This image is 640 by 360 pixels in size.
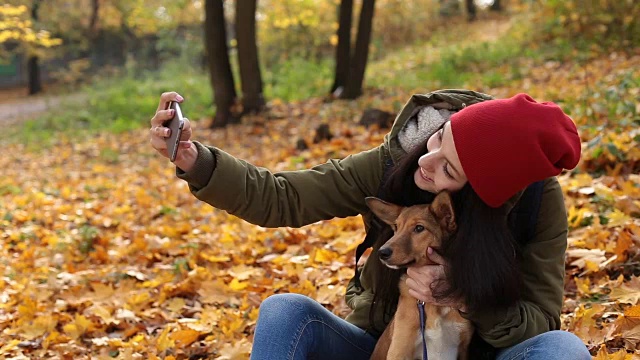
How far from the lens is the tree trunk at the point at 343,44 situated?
573 inches

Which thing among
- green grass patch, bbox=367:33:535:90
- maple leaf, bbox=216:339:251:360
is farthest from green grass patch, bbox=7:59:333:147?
maple leaf, bbox=216:339:251:360

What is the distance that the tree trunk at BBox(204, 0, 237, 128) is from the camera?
12867mm

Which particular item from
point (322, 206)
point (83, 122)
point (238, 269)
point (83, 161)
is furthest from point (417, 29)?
point (322, 206)

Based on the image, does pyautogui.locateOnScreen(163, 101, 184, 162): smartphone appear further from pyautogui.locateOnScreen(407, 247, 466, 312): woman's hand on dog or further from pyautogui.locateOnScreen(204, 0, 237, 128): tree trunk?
pyautogui.locateOnScreen(204, 0, 237, 128): tree trunk

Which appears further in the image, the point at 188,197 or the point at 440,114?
the point at 188,197

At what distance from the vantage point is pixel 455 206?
247 centimetres

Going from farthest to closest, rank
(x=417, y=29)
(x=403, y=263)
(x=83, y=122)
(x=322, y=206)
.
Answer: (x=417, y=29) → (x=83, y=122) → (x=322, y=206) → (x=403, y=263)

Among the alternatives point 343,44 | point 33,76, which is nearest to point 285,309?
point 343,44

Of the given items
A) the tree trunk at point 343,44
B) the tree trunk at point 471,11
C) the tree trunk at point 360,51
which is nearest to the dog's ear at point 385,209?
the tree trunk at point 360,51

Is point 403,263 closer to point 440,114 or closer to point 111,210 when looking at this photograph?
point 440,114

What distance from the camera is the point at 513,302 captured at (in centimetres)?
253

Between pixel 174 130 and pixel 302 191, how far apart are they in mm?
639

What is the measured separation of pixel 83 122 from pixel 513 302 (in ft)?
60.5

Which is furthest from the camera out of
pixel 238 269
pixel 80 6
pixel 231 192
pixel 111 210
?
pixel 80 6
